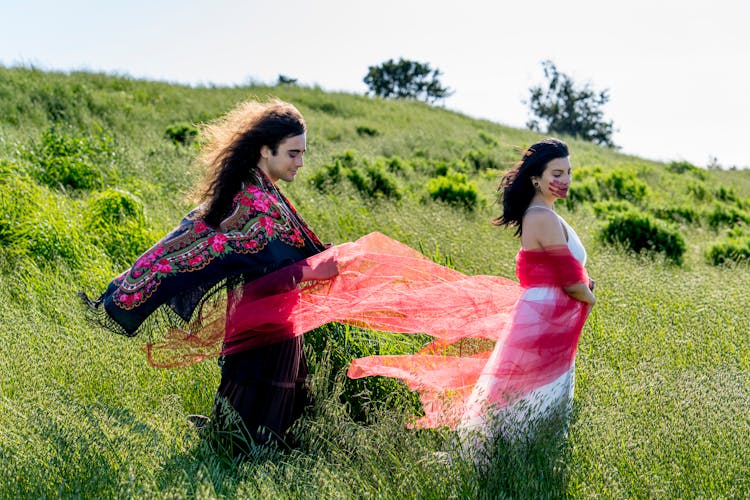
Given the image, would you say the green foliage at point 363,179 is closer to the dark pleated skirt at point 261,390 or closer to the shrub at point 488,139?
the dark pleated skirt at point 261,390

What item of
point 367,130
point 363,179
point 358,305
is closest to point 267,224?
point 358,305

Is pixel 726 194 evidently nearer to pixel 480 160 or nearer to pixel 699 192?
pixel 699 192

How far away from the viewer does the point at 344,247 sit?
3793 mm

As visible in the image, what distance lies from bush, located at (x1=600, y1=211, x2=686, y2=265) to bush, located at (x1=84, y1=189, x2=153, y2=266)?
4.98 meters

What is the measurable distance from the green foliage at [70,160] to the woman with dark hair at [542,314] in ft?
20.0

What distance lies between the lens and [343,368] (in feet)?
13.3

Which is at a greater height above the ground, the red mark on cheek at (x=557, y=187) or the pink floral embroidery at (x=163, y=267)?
the red mark on cheek at (x=557, y=187)

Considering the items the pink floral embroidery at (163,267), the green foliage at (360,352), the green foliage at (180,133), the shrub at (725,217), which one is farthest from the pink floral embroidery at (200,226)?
the shrub at (725,217)

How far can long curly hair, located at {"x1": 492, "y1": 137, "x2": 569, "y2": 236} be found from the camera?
3.46 metres

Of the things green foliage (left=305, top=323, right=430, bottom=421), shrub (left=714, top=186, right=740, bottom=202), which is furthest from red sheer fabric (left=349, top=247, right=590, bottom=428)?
shrub (left=714, top=186, right=740, bottom=202)

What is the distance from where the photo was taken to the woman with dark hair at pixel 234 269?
3334mm

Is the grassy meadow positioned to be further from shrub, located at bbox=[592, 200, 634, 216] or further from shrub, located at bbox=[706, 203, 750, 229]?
shrub, located at bbox=[706, 203, 750, 229]

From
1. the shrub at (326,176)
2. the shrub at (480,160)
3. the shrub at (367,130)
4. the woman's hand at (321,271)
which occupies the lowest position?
the shrub at (326,176)

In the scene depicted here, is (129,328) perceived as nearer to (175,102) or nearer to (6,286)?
(6,286)
